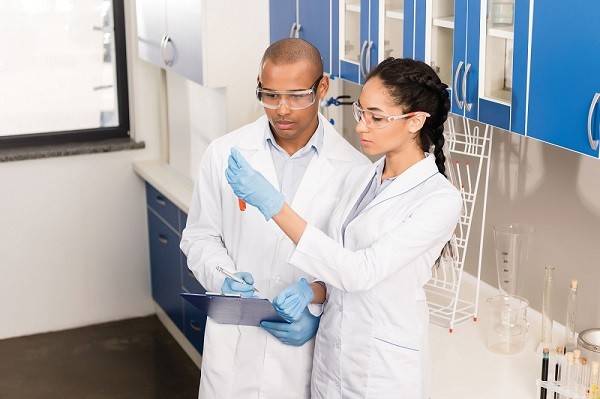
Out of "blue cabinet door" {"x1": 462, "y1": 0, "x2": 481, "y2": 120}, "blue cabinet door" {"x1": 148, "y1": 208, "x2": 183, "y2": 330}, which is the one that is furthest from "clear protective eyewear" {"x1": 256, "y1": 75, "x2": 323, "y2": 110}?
"blue cabinet door" {"x1": 148, "y1": 208, "x2": 183, "y2": 330}

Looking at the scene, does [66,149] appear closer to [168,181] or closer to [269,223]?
[168,181]

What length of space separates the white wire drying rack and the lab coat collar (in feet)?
2.13

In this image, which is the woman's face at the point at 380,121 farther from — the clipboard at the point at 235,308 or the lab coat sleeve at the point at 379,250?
the clipboard at the point at 235,308

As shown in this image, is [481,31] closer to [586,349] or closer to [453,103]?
[453,103]

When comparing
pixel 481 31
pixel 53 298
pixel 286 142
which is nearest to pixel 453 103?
pixel 481 31

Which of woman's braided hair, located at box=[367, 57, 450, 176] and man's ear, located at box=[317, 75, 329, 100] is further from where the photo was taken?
man's ear, located at box=[317, 75, 329, 100]

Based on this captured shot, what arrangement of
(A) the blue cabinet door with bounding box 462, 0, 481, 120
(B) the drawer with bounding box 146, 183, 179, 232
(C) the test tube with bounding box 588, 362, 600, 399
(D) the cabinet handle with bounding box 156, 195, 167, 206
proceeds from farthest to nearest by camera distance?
(D) the cabinet handle with bounding box 156, 195, 167, 206 < (B) the drawer with bounding box 146, 183, 179, 232 < (A) the blue cabinet door with bounding box 462, 0, 481, 120 < (C) the test tube with bounding box 588, 362, 600, 399

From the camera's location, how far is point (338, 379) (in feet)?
6.82

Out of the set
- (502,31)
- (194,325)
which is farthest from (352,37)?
(194,325)

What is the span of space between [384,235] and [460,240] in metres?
1.01

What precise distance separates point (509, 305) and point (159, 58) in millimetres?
2075

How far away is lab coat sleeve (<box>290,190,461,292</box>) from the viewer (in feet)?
6.16

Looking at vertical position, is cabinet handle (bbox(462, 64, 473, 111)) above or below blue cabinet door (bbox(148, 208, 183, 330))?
above

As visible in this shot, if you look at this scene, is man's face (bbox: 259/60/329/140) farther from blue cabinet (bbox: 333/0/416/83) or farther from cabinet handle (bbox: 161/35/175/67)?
cabinet handle (bbox: 161/35/175/67)
